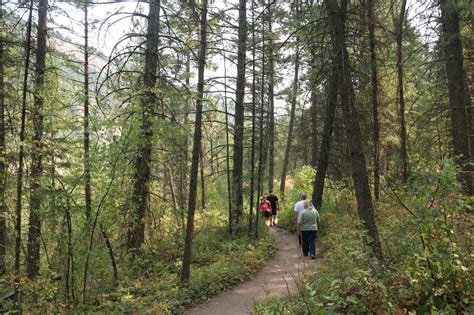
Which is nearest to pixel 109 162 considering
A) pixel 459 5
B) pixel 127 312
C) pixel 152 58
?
pixel 127 312

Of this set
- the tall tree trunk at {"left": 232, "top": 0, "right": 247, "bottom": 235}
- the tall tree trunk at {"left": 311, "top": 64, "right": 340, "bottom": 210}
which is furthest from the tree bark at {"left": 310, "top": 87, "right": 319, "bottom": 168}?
the tall tree trunk at {"left": 232, "top": 0, "right": 247, "bottom": 235}

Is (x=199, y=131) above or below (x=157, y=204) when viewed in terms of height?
above

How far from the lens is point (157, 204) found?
466 inches

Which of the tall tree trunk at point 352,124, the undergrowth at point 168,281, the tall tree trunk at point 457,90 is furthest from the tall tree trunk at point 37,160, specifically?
the tall tree trunk at point 457,90

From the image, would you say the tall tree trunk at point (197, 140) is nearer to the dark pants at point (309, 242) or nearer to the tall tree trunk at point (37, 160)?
the tall tree trunk at point (37, 160)

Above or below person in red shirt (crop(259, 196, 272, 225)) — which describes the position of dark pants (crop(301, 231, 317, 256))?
below

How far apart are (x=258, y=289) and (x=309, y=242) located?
249cm

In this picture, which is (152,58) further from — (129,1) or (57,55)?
(57,55)

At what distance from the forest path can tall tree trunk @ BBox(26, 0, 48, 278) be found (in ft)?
12.3

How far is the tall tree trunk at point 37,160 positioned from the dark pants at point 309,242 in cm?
683

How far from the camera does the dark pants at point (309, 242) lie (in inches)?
406

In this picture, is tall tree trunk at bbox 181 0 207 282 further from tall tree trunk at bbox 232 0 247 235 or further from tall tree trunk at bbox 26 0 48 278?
tall tree trunk at bbox 232 0 247 235

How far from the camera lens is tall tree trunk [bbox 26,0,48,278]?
705 cm

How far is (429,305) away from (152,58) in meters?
8.68
